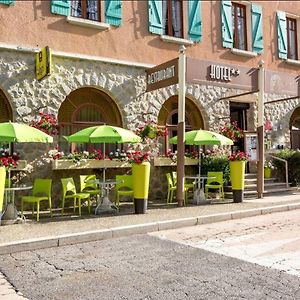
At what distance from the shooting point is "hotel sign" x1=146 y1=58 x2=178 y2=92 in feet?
31.2

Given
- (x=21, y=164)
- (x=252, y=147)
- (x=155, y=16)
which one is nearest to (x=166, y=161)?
(x=252, y=147)

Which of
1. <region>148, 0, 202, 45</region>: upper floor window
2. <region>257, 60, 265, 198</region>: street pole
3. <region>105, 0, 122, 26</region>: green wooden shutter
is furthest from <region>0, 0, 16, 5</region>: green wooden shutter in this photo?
<region>257, 60, 265, 198</region>: street pole

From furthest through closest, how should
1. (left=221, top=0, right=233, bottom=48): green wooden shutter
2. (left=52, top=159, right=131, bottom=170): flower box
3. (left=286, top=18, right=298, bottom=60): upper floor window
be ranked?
(left=286, top=18, right=298, bottom=60): upper floor window
(left=221, top=0, right=233, bottom=48): green wooden shutter
(left=52, top=159, right=131, bottom=170): flower box

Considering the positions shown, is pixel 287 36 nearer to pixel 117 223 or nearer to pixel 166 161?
pixel 166 161

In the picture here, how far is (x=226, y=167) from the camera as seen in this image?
11.3 m

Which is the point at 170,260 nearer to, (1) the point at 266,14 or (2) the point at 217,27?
(2) the point at 217,27

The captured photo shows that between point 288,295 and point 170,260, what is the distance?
1.78m

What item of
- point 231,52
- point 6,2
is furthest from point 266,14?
point 6,2

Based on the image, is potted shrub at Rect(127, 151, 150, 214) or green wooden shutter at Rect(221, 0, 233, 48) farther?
green wooden shutter at Rect(221, 0, 233, 48)

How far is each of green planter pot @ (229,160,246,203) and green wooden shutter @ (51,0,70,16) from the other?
5965mm

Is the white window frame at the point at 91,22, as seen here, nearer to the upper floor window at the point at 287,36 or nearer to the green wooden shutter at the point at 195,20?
the green wooden shutter at the point at 195,20

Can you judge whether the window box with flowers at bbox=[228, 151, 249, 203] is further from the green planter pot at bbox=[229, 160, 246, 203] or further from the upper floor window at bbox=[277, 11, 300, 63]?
the upper floor window at bbox=[277, 11, 300, 63]

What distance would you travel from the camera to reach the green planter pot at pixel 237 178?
33.9 ft

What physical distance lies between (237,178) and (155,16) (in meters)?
5.38
